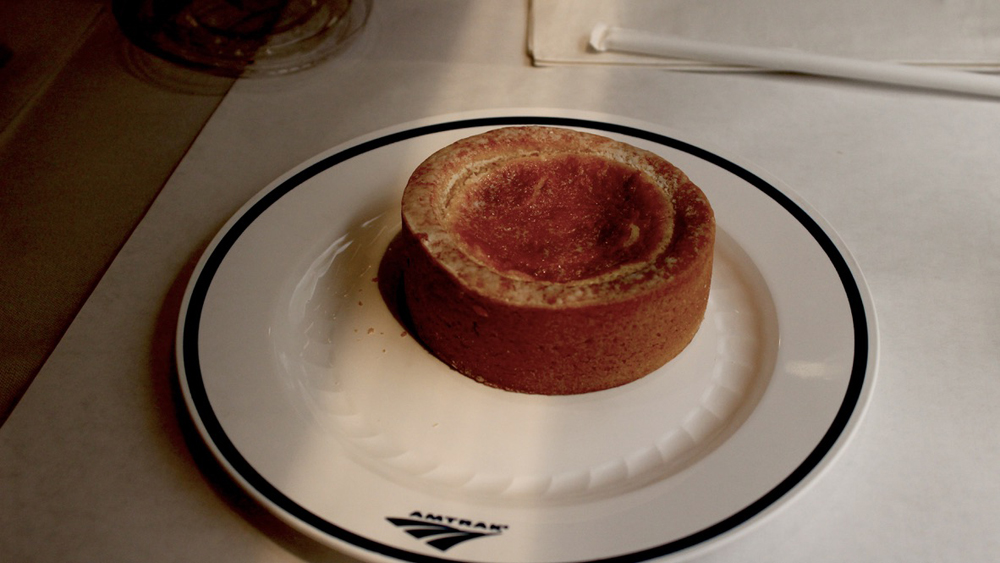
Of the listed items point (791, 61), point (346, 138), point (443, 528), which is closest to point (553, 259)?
point (443, 528)

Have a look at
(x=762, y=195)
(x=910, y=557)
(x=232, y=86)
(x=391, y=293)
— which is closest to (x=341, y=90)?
(x=232, y=86)

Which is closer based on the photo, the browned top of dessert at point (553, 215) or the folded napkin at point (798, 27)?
the browned top of dessert at point (553, 215)

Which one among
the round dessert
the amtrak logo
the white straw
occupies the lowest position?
the amtrak logo

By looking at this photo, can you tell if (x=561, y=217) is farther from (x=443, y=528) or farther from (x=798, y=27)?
(x=798, y=27)

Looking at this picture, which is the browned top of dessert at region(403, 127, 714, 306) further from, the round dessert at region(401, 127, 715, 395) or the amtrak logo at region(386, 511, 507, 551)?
the amtrak logo at region(386, 511, 507, 551)

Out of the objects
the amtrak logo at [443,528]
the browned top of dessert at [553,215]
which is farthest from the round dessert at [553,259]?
the amtrak logo at [443,528]

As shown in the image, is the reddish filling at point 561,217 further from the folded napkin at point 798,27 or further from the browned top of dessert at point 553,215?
the folded napkin at point 798,27

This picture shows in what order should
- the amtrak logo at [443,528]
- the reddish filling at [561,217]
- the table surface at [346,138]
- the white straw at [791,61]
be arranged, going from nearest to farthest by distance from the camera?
the amtrak logo at [443,528]
the table surface at [346,138]
the reddish filling at [561,217]
the white straw at [791,61]

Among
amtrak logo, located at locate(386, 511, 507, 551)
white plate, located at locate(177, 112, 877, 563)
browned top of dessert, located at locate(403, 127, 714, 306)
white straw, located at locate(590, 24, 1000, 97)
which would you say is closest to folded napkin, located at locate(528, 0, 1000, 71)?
white straw, located at locate(590, 24, 1000, 97)
